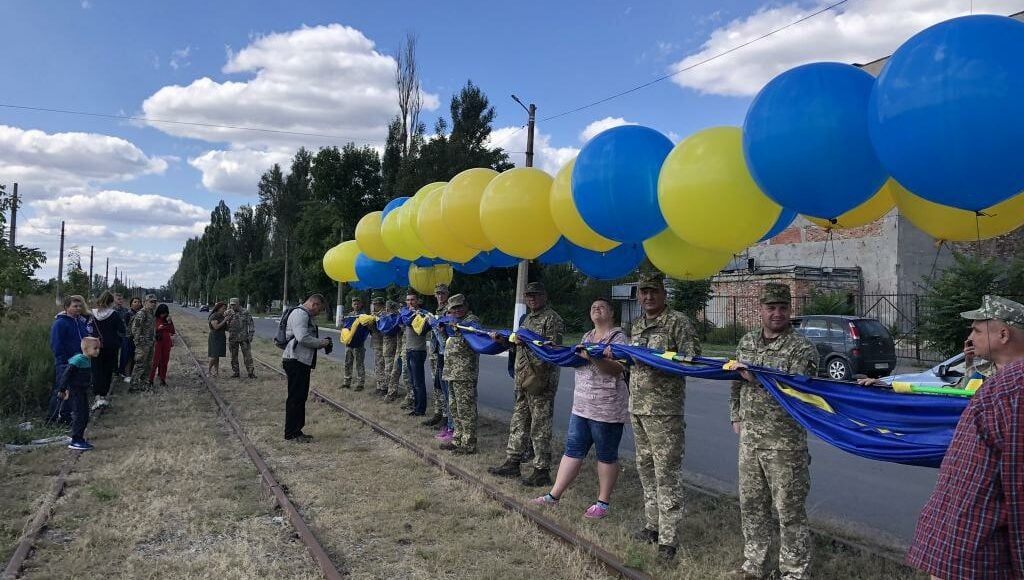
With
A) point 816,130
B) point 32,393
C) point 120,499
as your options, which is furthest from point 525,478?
point 32,393

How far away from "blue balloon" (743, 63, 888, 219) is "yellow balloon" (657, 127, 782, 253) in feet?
1.53

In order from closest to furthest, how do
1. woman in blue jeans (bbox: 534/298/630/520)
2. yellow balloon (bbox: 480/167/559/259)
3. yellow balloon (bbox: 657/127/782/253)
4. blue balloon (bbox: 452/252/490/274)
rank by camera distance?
yellow balloon (bbox: 657/127/782/253) < woman in blue jeans (bbox: 534/298/630/520) < yellow balloon (bbox: 480/167/559/259) < blue balloon (bbox: 452/252/490/274)

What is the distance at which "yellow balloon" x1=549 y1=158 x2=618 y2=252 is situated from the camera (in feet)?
19.2

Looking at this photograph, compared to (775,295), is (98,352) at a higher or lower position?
lower

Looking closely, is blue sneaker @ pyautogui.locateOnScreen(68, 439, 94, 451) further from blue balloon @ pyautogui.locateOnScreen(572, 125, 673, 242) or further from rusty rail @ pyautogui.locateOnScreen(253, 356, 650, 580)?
blue balloon @ pyautogui.locateOnScreen(572, 125, 673, 242)

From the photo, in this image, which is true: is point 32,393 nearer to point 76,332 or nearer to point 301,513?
point 76,332

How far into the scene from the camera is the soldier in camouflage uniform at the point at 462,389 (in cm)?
725

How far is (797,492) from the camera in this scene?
3.74 meters

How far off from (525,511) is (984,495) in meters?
3.68

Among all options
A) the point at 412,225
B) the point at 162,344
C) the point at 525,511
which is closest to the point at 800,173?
the point at 525,511

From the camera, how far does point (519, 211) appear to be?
246 inches

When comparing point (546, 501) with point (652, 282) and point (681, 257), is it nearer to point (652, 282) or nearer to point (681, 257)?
point (652, 282)

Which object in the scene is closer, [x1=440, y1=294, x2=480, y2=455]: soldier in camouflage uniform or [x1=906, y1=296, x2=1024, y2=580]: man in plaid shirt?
[x1=906, y1=296, x2=1024, y2=580]: man in plaid shirt

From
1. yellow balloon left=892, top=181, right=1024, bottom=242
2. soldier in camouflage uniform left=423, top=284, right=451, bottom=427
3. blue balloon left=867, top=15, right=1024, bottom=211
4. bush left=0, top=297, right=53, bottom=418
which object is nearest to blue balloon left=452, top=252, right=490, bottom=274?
soldier in camouflage uniform left=423, top=284, right=451, bottom=427
